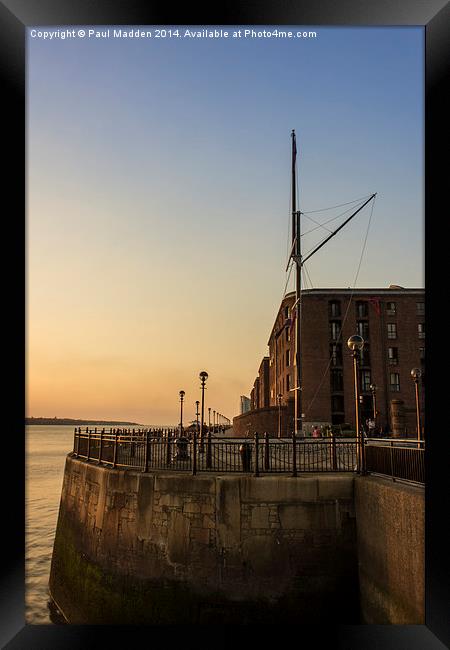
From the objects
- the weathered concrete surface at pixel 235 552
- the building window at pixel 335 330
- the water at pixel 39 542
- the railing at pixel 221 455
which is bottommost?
the water at pixel 39 542

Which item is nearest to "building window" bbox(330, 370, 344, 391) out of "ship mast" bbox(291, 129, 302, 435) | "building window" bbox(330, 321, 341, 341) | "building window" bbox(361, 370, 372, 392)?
"building window" bbox(361, 370, 372, 392)

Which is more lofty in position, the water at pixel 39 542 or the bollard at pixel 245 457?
the bollard at pixel 245 457

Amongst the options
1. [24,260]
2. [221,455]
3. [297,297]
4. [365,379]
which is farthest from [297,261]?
[365,379]

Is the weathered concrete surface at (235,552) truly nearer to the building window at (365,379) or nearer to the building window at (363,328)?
the building window at (365,379)

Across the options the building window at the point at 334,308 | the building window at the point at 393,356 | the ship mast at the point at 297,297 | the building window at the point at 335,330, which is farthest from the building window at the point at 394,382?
the ship mast at the point at 297,297

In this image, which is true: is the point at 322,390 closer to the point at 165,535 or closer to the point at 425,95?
the point at 165,535

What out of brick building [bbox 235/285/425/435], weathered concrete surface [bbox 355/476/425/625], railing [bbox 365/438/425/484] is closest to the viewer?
weathered concrete surface [bbox 355/476/425/625]

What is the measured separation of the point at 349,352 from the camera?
49.9 meters

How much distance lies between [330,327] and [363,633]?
148 ft

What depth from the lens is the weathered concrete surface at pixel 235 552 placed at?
34.6ft

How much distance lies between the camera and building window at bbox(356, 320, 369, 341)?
5162cm

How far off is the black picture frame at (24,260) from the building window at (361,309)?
151 ft

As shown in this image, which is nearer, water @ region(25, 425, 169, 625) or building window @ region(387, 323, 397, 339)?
water @ region(25, 425, 169, 625)

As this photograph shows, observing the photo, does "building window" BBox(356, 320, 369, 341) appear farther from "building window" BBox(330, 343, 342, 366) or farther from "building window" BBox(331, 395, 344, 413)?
"building window" BBox(331, 395, 344, 413)
